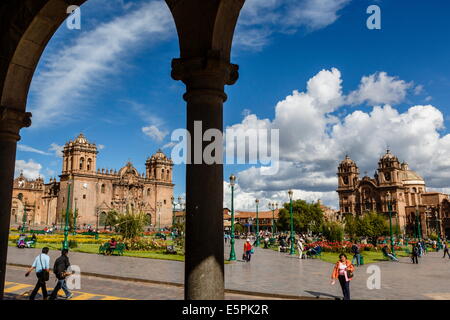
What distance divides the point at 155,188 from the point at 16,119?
248 feet

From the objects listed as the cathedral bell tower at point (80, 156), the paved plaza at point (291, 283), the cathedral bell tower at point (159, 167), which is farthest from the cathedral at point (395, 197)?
the paved plaza at point (291, 283)

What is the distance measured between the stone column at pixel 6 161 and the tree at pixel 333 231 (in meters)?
25.1

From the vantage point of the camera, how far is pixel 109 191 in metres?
70.5

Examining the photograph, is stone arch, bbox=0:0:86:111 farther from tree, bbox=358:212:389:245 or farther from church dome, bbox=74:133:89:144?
church dome, bbox=74:133:89:144

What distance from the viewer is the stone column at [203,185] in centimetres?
370

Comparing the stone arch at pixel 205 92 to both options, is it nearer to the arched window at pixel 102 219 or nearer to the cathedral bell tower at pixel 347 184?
the arched window at pixel 102 219

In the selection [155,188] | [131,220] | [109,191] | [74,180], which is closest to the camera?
[131,220]

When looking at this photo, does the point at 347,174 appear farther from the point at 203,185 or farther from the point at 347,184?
the point at 203,185

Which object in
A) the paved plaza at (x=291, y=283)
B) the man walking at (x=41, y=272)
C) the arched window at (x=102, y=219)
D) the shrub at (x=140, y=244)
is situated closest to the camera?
the man walking at (x=41, y=272)

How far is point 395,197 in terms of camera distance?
8406 cm

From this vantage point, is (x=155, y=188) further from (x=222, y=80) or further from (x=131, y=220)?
(x=222, y=80)

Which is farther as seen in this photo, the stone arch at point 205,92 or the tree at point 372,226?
the tree at point 372,226

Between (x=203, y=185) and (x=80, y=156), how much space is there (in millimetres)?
68225
